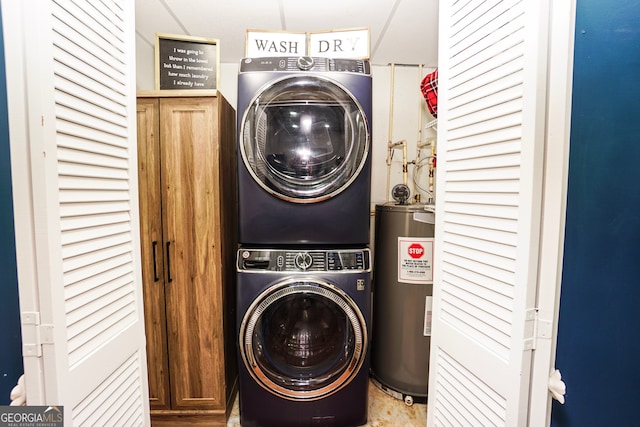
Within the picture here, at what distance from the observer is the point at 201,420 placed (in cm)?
158

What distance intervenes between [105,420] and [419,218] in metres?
1.64

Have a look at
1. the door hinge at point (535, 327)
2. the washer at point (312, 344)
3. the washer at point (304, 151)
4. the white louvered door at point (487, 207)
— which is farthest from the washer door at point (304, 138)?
the door hinge at point (535, 327)

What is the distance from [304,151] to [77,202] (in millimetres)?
979

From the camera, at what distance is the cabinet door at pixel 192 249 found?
1469 millimetres

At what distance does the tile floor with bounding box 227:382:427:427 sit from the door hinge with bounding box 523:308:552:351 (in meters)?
1.19

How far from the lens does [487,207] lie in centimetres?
89

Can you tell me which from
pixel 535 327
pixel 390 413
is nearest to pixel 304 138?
pixel 535 327

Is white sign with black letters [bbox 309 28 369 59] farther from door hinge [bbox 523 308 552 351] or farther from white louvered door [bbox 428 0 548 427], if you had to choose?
door hinge [bbox 523 308 552 351]

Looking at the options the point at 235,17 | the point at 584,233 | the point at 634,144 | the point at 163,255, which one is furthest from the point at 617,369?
the point at 235,17

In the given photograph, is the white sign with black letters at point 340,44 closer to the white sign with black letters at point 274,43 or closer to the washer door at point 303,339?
the white sign with black letters at point 274,43

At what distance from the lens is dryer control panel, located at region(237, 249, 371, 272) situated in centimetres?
145

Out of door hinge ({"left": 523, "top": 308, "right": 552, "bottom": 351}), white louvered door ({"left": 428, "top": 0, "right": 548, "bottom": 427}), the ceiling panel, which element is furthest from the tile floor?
the ceiling panel

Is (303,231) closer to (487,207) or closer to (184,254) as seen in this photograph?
(184,254)

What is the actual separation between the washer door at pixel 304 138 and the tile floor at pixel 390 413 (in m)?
1.36
